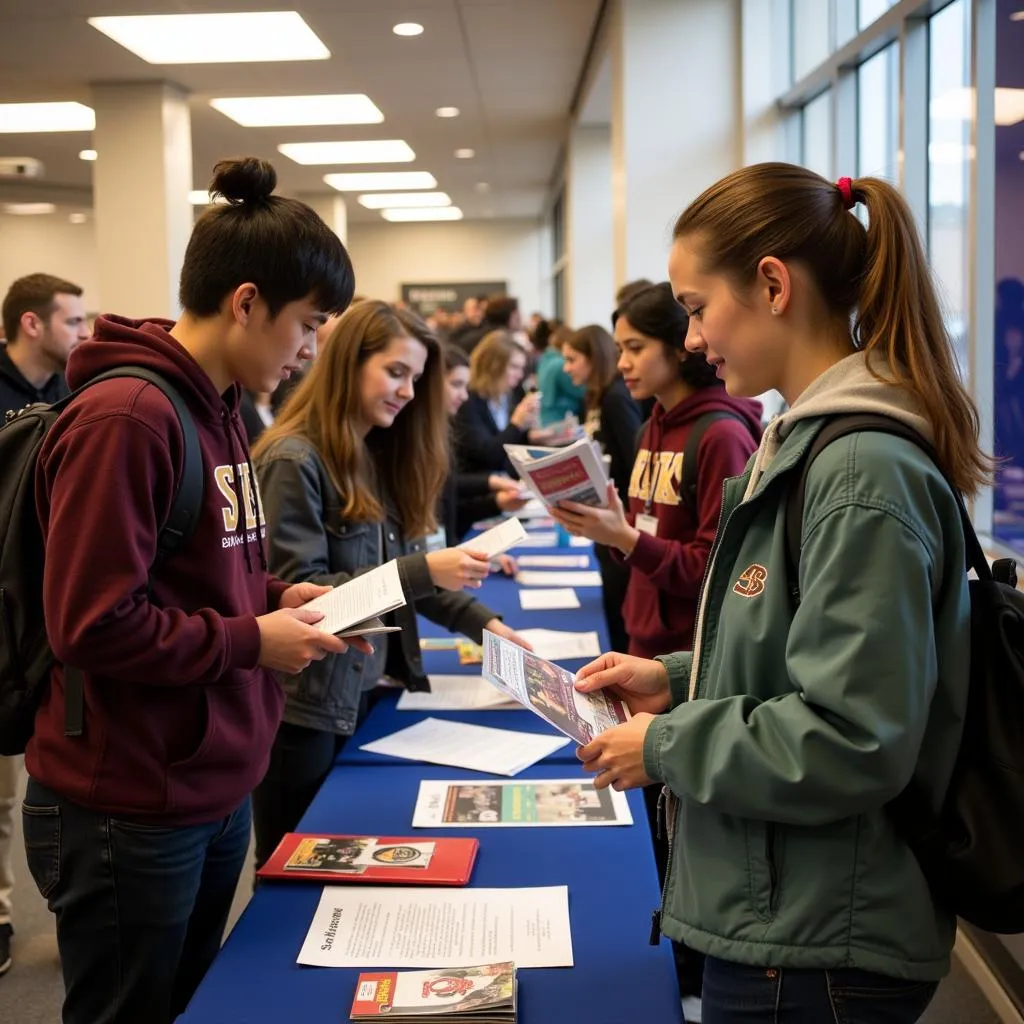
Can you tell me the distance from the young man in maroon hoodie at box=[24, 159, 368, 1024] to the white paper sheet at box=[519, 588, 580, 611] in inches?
71.1

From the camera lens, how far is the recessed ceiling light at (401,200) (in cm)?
1319

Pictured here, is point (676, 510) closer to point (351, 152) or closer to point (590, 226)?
point (590, 226)

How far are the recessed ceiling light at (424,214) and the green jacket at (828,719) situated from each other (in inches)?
566

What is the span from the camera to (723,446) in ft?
7.22

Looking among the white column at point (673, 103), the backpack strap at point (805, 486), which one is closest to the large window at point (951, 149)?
the backpack strap at point (805, 486)

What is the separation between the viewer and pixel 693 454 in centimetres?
225

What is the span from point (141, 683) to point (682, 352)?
4.93 ft

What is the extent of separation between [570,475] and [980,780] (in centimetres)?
137

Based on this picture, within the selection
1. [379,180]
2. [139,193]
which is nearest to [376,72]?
[139,193]

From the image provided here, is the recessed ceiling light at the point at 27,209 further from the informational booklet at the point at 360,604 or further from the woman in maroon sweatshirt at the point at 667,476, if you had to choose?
the informational booklet at the point at 360,604

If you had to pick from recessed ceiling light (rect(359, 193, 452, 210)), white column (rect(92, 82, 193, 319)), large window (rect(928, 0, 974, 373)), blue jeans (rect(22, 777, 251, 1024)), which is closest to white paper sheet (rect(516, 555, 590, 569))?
large window (rect(928, 0, 974, 373))

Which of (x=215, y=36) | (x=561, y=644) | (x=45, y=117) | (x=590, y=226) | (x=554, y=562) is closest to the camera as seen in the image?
(x=561, y=644)

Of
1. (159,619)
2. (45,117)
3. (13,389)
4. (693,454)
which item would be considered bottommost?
(159,619)

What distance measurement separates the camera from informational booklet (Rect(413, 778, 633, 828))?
1.68m
